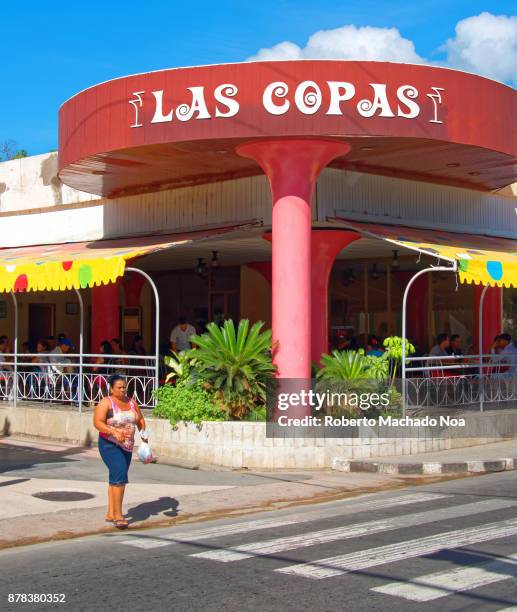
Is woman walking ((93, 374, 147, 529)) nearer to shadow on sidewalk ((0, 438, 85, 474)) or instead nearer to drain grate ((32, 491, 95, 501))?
drain grate ((32, 491, 95, 501))

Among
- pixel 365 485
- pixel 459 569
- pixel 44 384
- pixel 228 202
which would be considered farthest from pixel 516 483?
pixel 44 384

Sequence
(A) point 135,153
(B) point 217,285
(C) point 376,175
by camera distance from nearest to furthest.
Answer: (A) point 135,153 < (C) point 376,175 < (B) point 217,285

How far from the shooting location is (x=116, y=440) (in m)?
9.16

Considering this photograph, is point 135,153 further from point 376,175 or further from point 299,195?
point 376,175

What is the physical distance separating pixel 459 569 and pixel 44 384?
38.4 feet

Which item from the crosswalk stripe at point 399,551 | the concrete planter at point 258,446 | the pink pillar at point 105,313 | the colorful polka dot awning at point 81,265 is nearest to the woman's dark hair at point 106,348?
the colorful polka dot awning at point 81,265

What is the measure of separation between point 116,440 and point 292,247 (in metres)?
5.20

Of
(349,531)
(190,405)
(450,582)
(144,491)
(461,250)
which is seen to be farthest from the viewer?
(461,250)

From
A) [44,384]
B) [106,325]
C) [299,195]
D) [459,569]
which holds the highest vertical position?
[299,195]

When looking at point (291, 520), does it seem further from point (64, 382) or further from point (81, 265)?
point (64, 382)

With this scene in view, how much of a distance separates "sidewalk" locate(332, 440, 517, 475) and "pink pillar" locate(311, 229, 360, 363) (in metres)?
2.90

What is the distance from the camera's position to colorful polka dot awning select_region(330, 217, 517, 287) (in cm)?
1392

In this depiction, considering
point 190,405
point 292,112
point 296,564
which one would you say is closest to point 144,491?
point 190,405

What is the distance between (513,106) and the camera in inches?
586
